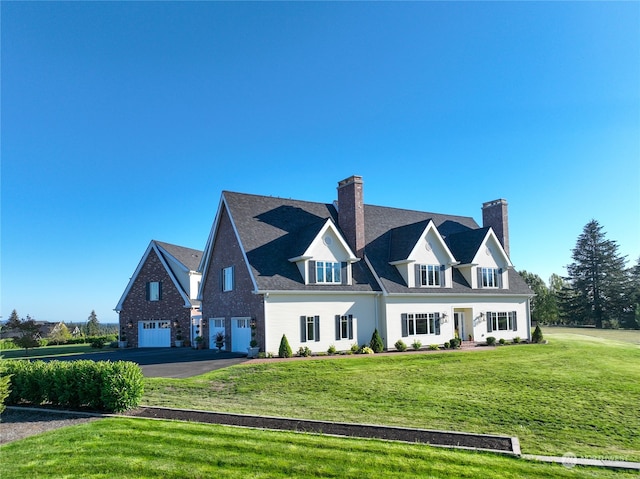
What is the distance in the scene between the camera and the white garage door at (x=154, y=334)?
114ft

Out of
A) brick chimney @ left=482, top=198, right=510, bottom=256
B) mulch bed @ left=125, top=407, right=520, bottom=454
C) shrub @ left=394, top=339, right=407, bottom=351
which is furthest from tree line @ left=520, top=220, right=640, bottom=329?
mulch bed @ left=125, top=407, right=520, bottom=454

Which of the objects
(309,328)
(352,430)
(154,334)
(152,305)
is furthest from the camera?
(152,305)

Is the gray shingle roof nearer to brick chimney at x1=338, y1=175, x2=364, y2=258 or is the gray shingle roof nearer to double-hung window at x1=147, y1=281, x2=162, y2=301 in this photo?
brick chimney at x1=338, y1=175, x2=364, y2=258

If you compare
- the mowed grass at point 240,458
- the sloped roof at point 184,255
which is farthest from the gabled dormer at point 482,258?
the mowed grass at point 240,458

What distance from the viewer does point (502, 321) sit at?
3412cm

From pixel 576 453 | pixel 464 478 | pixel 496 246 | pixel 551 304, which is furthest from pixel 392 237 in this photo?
pixel 551 304

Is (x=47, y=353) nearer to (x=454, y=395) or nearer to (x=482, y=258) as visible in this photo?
(x=454, y=395)

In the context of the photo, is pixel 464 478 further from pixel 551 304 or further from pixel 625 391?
pixel 551 304

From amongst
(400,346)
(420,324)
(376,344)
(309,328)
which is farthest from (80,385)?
(420,324)

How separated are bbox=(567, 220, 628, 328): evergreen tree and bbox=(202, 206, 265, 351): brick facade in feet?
194

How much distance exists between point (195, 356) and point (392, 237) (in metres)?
15.4

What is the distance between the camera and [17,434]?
10234 millimetres

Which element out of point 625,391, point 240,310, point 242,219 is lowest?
point 625,391

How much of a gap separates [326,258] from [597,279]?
58.3 metres
